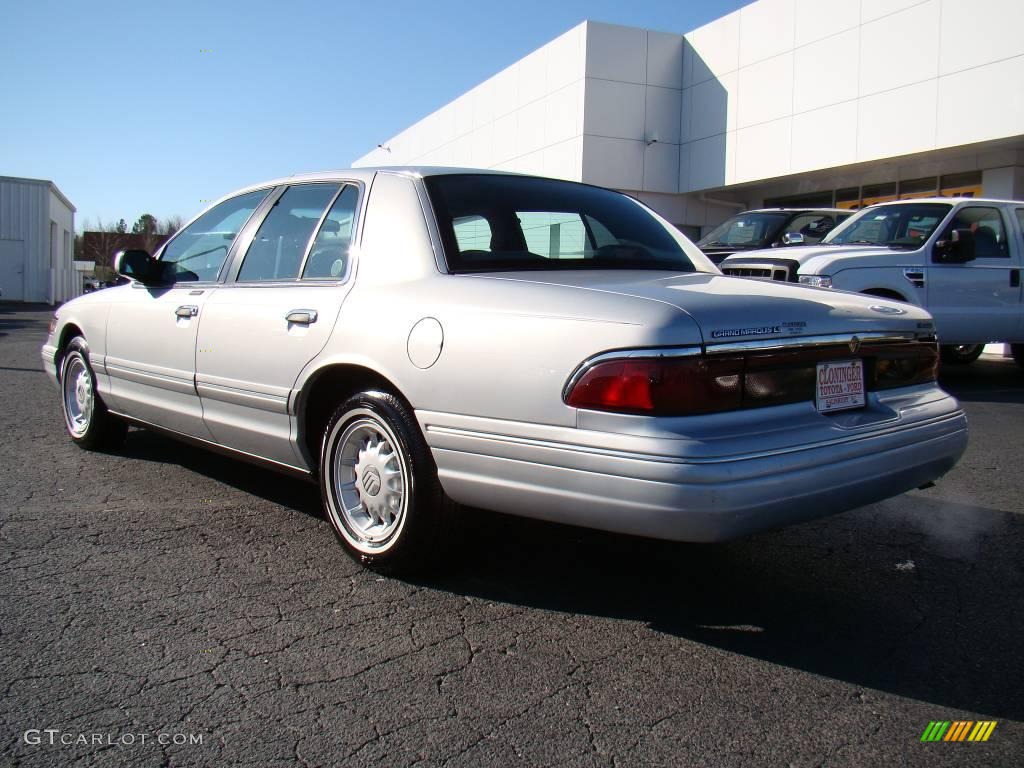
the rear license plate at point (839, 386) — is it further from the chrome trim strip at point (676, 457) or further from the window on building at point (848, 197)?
the window on building at point (848, 197)

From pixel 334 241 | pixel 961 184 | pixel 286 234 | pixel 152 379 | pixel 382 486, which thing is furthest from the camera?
pixel 961 184

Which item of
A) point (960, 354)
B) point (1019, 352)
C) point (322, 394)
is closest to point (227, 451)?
point (322, 394)

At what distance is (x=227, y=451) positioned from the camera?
432 centimetres

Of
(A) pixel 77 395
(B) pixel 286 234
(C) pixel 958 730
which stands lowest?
(C) pixel 958 730

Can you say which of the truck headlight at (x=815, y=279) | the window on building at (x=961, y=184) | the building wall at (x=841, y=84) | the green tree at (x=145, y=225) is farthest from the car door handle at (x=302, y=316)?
the green tree at (x=145, y=225)

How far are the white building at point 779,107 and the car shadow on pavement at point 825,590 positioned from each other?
13.7 m

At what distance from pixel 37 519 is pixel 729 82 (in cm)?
2148

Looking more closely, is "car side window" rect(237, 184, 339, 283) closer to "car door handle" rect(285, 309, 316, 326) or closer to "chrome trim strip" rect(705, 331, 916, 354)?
"car door handle" rect(285, 309, 316, 326)

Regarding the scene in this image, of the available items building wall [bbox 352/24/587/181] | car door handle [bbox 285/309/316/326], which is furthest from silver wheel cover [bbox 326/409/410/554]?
building wall [bbox 352/24/587/181]

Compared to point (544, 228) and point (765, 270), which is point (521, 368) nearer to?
point (544, 228)

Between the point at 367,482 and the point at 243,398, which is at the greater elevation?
the point at 243,398

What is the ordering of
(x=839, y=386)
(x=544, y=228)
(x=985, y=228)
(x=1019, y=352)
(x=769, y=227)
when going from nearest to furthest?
(x=839, y=386) → (x=544, y=228) → (x=985, y=228) → (x=1019, y=352) → (x=769, y=227)

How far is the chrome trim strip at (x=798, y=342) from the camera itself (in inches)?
109

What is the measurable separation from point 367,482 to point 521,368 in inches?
38.0
